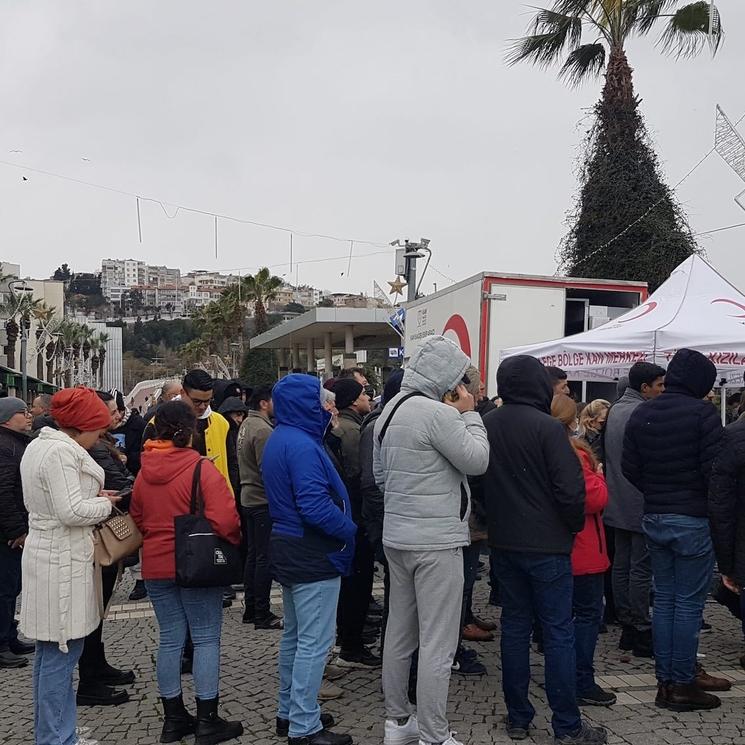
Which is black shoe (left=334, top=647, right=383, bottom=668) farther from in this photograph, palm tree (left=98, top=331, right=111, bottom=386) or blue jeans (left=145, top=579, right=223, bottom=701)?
palm tree (left=98, top=331, right=111, bottom=386)

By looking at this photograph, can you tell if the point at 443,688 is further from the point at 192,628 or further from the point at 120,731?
the point at 120,731

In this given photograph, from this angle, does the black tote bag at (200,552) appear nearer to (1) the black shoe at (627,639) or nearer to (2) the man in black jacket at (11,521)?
(2) the man in black jacket at (11,521)

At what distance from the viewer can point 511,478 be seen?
378 cm

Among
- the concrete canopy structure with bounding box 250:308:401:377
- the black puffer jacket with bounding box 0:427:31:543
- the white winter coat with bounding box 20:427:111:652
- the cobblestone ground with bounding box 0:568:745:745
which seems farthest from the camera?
the concrete canopy structure with bounding box 250:308:401:377

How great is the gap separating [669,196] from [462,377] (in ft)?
46.0

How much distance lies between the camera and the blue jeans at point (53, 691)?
3539 millimetres

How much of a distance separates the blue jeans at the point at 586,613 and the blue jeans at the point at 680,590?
0.40 meters

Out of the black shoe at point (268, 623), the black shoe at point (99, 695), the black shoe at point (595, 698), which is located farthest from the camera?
the black shoe at point (268, 623)

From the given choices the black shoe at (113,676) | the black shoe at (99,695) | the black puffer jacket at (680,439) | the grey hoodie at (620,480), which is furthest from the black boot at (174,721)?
the grey hoodie at (620,480)

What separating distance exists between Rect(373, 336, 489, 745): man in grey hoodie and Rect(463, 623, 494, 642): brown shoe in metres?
1.86

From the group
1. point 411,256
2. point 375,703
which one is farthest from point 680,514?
point 411,256

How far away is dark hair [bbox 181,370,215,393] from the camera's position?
5516 millimetres

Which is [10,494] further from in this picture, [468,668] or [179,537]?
[468,668]

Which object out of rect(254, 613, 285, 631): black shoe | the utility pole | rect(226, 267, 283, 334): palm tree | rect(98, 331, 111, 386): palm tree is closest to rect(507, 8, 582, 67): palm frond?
the utility pole
